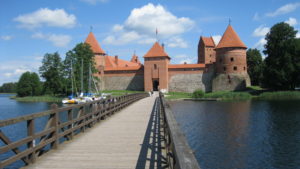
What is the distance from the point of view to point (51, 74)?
4912 centimetres

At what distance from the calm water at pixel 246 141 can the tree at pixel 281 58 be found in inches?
756

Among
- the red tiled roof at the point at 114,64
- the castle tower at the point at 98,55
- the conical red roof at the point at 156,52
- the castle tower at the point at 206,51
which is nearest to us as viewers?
the conical red roof at the point at 156,52

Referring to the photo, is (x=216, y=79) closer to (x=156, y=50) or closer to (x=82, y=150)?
(x=156, y=50)

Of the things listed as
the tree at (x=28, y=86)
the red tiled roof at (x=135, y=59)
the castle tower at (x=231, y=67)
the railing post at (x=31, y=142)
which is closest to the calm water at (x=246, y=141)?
the railing post at (x=31, y=142)

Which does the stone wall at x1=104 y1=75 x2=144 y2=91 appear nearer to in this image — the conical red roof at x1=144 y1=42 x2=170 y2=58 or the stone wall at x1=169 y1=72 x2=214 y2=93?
the conical red roof at x1=144 y1=42 x2=170 y2=58

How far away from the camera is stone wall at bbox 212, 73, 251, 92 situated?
1721 inches

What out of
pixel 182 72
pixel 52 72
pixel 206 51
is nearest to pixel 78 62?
pixel 52 72

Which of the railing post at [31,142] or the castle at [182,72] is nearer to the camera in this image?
the railing post at [31,142]

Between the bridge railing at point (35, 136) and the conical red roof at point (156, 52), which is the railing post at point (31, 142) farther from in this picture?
the conical red roof at point (156, 52)

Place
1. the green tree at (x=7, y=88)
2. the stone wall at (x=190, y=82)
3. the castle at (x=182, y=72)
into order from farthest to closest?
the green tree at (x=7, y=88), the stone wall at (x=190, y=82), the castle at (x=182, y=72)

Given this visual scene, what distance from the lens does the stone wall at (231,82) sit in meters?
A: 43.7

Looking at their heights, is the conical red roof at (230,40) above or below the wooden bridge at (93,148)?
above

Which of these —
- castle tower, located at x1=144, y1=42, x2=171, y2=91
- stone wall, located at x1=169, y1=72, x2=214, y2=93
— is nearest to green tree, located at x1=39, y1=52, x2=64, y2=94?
castle tower, located at x1=144, y1=42, x2=171, y2=91

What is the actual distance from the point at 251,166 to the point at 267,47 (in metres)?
35.8
